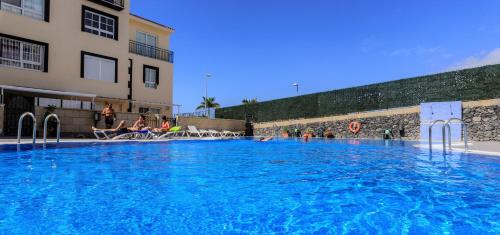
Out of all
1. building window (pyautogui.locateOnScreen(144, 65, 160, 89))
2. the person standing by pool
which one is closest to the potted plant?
building window (pyautogui.locateOnScreen(144, 65, 160, 89))

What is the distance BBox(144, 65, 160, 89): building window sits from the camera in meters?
24.7

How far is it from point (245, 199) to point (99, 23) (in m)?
20.5

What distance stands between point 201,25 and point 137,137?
14398 mm

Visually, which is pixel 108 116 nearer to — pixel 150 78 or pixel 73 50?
pixel 73 50

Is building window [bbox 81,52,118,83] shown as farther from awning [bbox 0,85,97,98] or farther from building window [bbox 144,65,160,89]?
building window [bbox 144,65,160,89]

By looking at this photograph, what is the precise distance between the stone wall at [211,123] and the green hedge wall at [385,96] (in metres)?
2.76

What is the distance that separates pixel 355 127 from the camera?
2492 cm

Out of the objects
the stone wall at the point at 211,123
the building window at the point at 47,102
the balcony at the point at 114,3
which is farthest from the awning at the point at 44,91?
the stone wall at the point at 211,123

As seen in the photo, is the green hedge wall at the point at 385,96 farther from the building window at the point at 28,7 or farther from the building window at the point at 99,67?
the building window at the point at 28,7

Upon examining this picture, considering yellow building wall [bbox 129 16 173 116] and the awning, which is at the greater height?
yellow building wall [bbox 129 16 173 116]

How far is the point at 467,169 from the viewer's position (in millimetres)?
7297

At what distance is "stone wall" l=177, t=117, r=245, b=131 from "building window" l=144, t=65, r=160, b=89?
390 centimetres

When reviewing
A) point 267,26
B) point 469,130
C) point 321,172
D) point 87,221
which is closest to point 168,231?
point 87,221

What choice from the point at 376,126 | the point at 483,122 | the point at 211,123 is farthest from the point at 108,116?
the point at 483,122
